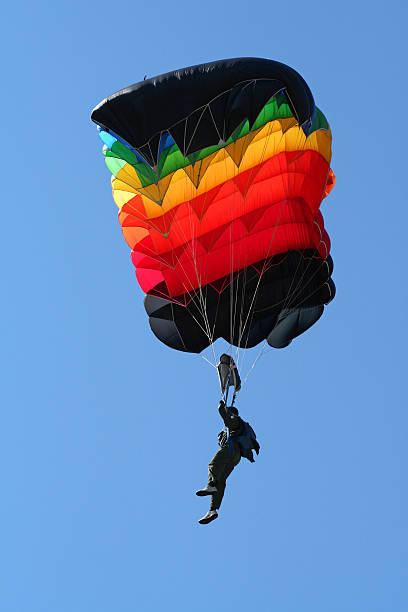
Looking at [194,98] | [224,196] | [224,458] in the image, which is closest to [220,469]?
[224,458]

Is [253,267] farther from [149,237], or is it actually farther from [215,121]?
[215,121]

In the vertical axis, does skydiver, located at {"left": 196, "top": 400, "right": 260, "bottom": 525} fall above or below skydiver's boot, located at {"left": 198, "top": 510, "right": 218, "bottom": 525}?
above

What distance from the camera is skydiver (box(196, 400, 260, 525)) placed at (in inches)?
673

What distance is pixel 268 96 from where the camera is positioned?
55.0 feet

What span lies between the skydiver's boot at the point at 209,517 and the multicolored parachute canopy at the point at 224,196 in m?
2.38

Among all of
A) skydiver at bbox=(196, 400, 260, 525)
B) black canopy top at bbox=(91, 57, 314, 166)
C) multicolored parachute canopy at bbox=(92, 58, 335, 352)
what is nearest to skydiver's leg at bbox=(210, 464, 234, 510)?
skydiver at bbox=(196, 400, 260, 525)

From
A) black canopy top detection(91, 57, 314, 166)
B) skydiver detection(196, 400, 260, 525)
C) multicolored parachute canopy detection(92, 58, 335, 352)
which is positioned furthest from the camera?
skydiver detection(196, 400, 260, 525)

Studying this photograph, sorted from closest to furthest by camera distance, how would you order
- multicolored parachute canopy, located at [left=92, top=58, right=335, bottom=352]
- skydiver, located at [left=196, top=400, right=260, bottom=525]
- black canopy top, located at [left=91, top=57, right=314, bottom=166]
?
black canopy top, located at [left=91, top=57, right=314, bottom=166] → multicolored parachute canopy, located at [left=92, top=58, right=335, bottom=352] → skydiver, located at [left=196, top=400, right=260, bottom=525]

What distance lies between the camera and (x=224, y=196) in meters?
18.7

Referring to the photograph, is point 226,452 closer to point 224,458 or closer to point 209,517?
point 224,458

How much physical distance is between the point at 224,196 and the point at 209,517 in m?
4.51

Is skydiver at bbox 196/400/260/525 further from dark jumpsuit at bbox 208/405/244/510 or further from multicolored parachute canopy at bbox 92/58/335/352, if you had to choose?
multicolored parachute canopy at bbox 92/58/335/352

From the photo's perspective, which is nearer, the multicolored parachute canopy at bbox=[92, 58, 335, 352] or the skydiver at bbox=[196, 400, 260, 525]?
the multicolored parachute canopy at bbox=[92, 58, 335, 352]

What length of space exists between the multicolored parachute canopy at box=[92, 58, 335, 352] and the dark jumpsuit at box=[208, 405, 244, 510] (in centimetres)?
116
